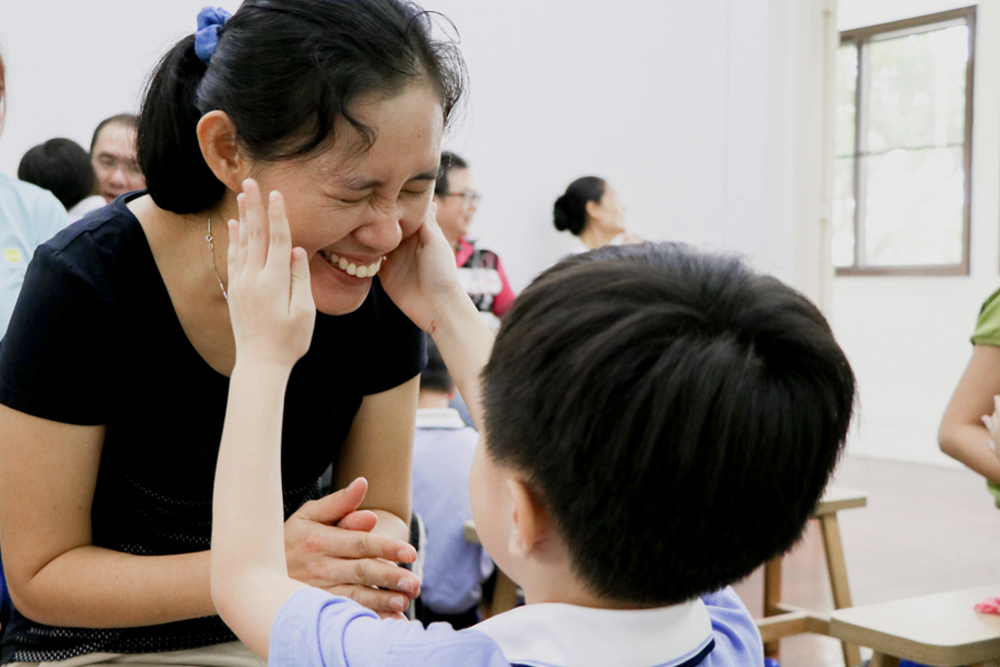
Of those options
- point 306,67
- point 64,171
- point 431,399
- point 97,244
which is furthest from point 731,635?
point 64,171

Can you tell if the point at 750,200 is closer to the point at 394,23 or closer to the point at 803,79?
the point at 803,79

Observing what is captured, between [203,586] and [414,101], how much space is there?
0.56 metres

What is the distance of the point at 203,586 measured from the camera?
41.8 inches

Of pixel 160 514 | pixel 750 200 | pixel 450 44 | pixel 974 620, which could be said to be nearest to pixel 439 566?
pixel 974 620

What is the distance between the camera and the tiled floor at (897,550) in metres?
3.77

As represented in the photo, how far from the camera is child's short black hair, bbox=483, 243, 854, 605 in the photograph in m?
0.70

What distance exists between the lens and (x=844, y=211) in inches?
301

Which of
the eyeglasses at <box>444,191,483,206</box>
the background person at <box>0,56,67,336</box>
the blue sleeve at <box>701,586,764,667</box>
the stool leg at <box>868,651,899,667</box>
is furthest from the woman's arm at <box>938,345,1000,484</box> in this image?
the eyeglasses at <box>444,191,483,206</box>

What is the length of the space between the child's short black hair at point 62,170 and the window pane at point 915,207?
5872mm

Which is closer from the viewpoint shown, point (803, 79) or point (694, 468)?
point (694, 468)

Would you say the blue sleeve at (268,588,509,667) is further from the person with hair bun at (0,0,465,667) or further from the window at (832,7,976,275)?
the window at (832,7,976,275)

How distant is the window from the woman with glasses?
3.68 metres

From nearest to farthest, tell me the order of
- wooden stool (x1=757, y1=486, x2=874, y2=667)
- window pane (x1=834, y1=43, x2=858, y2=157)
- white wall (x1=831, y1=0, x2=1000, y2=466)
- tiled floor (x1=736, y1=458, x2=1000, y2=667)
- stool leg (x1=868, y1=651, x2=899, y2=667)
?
stool leg (x1=868, y1=651, x2=899, y2=667) → wooden stool (x1=757, y1=486, x2=874, y2=667) → tiled floor (x1=736, y1=458, x2=1000, y2=667) → white wall (x1=831, y1=0, x2=1000, y2=466) → window pane (x1=834, y1=43, x2=858, y2=157)

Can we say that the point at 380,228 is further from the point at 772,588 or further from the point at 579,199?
the point at 579,199
